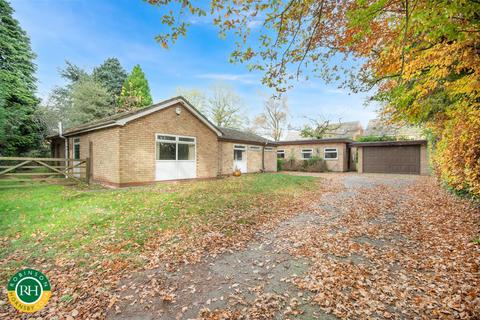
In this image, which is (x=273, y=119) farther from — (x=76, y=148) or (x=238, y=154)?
(x=76, y=148)

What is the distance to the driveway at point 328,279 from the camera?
2547 millimetres

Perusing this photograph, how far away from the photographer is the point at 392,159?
761 inches

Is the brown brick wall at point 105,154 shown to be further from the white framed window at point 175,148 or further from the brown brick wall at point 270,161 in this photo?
the brown brick wall at point 270,161

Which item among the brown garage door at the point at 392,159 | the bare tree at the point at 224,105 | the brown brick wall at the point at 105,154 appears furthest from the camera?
the bare tree at the point at 224,105

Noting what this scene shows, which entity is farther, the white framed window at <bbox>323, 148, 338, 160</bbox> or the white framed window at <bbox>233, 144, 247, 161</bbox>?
the white framed window at <bbox>323, 148, 338, 160</bbox>

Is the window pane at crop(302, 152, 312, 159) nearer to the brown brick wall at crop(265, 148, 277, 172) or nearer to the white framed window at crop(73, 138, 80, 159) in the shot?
the brown brick wall at crop(265, 148, 277, 172)

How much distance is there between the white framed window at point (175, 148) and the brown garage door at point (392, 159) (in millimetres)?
17109

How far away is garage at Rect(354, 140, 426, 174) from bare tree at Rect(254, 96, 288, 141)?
16085 mm

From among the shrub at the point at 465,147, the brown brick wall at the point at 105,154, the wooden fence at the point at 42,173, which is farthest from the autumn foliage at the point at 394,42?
the wooden fence at the point at 42,173

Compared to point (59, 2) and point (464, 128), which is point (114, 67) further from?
point (464, 128)

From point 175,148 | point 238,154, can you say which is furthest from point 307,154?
point 175,148

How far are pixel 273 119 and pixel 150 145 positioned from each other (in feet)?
91.7

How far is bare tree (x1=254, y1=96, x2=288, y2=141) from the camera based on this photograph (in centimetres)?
3538

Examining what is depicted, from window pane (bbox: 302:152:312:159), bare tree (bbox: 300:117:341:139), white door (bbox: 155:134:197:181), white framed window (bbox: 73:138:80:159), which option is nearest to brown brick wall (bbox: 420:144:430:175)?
window pane (bbox: 302:152:312:159)
